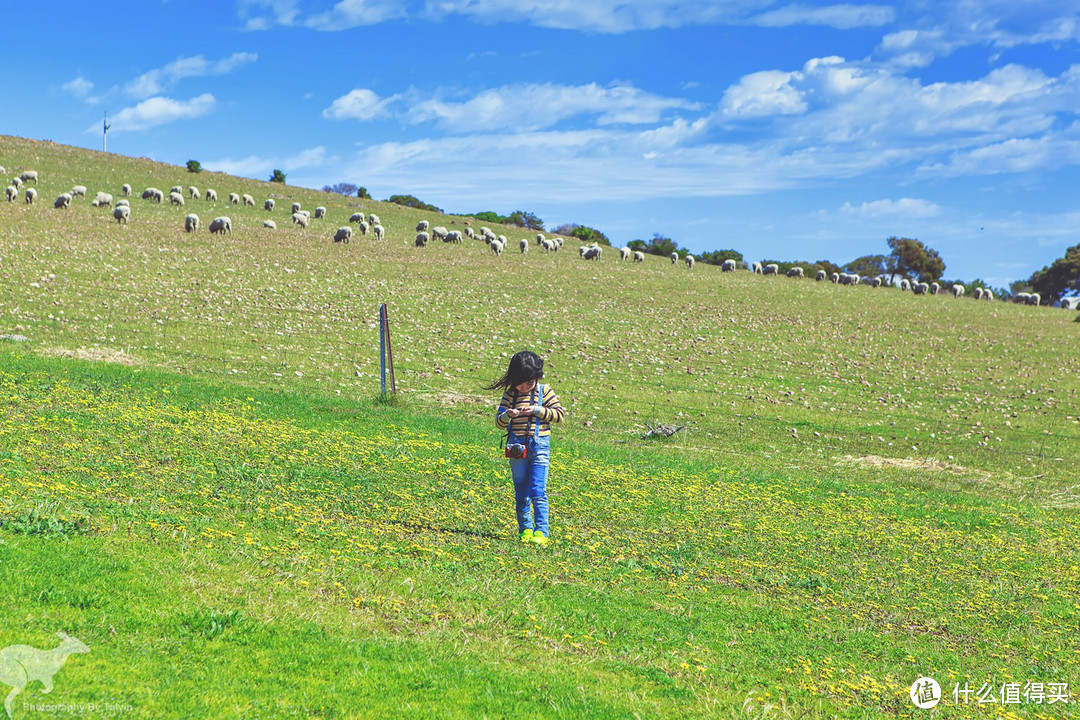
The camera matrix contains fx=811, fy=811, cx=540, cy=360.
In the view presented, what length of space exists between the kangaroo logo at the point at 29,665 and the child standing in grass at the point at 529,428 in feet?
20.9

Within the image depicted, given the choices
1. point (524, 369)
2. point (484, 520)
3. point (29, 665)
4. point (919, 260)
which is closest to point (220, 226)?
point (484, 520)

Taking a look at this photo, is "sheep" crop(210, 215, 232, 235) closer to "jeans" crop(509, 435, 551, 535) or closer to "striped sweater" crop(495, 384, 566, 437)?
"striped sweater" crop(495, 384, 566, 437)

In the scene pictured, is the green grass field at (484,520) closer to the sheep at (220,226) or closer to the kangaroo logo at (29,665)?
the kangaroo logo at (29,665)

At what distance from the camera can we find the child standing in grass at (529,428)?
11.8 metres

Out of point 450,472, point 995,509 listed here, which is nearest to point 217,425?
point 450,472

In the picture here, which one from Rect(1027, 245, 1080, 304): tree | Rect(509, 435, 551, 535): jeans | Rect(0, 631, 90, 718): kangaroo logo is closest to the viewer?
Rect(0, 631, 90, 718): kangaroo logo

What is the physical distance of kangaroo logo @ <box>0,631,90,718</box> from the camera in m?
5.98

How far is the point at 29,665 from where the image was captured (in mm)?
6242

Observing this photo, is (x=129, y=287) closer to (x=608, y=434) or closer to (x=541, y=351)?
(x=541, y=351)

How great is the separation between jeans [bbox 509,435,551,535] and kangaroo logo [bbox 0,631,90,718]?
642 centimetres

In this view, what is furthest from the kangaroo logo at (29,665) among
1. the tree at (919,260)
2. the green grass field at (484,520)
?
the tree at (919,260)

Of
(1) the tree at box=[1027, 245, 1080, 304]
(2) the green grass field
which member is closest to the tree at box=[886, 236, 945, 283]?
(1) the tree at box=[1027, 245, 1080, 304]

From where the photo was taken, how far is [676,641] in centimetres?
915

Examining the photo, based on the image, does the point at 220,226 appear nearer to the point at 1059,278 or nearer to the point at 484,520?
the point at 484,520
